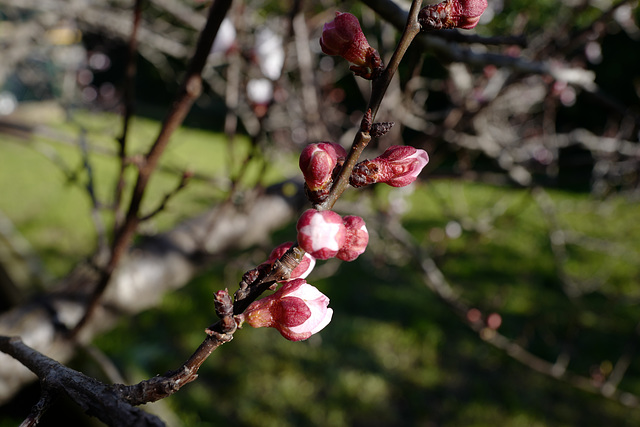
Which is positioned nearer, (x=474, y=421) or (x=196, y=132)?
(x=474, y=421)

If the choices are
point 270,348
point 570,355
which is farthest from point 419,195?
point 270,348

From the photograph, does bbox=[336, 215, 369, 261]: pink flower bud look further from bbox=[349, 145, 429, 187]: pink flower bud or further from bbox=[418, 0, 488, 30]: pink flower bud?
bbox=[418, 0, 488, 30]: pink flower bud

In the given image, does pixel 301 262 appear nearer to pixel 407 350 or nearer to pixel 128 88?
pixel 128 88

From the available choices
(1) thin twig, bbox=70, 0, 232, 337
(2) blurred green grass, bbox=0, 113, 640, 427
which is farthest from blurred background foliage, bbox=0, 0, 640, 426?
(1) thin twig, bbox=70, 0, 232, 337

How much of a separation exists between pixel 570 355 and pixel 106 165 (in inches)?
309

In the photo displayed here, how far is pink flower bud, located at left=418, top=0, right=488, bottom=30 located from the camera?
0.57 metres

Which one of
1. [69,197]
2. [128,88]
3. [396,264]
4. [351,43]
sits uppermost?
[351,43]

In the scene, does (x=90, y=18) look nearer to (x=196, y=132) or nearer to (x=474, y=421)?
(x=474, y=421)

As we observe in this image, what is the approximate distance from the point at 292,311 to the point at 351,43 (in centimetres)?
35

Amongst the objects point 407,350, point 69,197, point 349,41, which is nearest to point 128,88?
point 349,41

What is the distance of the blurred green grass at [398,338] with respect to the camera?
10.5 feet

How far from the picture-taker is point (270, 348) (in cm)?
378

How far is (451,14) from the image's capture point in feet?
1.94

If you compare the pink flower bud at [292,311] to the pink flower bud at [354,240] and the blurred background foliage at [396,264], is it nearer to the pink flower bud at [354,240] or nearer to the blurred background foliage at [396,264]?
the pink flower bud at [354,240]
